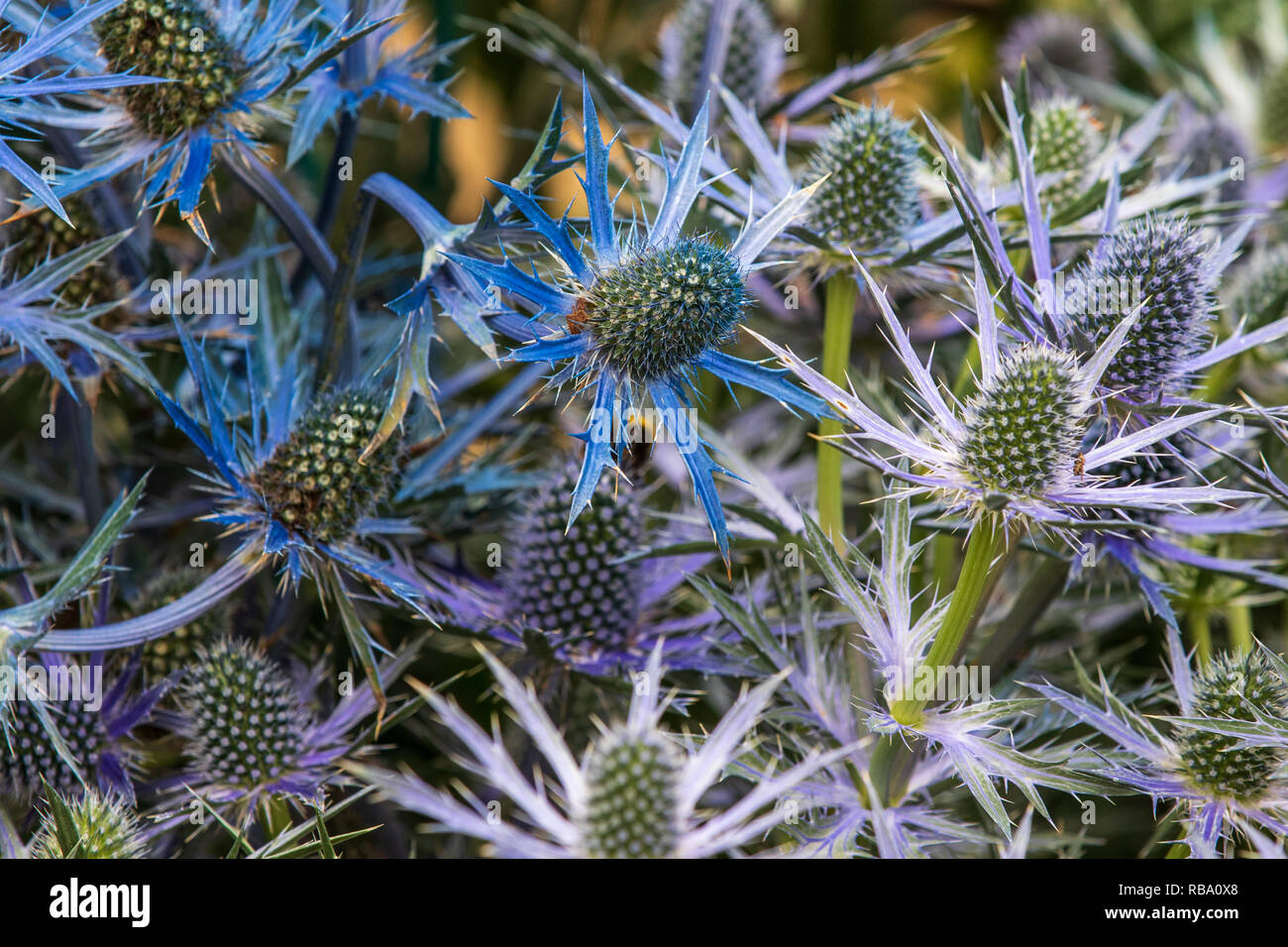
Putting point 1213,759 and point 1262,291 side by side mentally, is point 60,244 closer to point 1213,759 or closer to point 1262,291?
point 1213,759

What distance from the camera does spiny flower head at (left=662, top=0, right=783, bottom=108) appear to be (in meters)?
1.27

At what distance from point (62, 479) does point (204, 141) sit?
1.80 feet

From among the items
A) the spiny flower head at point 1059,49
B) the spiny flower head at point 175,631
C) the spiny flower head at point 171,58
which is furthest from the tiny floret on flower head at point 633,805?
the spiny flower head at point 1059,49

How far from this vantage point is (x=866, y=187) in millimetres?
948

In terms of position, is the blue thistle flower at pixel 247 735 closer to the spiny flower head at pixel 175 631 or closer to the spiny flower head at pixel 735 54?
the spiny flower head at pixel 175 631

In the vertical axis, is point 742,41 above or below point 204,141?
above

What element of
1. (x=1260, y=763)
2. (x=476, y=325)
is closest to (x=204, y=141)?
(x=476, y=325)

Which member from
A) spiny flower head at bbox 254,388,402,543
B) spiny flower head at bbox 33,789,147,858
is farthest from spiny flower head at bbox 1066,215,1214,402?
spiny flower head at bbox 33,789,147,858

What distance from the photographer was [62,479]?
1.20 m

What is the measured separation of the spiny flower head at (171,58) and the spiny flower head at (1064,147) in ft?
2.65

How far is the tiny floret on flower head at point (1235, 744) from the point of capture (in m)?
0.81

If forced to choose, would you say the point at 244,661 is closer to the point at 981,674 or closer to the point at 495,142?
the point at 981,674

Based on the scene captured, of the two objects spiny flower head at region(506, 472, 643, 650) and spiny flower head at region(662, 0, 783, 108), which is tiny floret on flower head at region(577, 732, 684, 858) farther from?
spiny flower head at region(662, 0, 783, 108)
